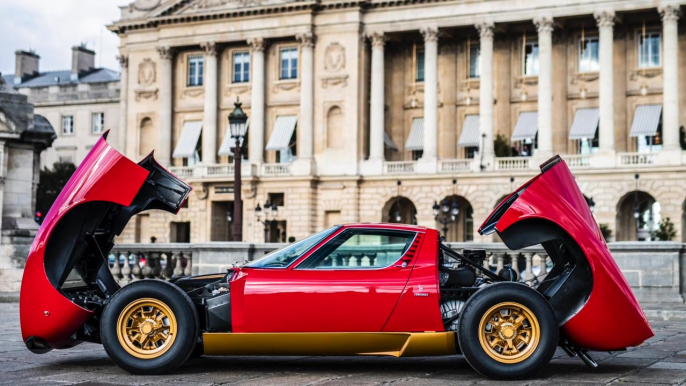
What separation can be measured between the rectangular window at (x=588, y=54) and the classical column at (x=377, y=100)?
11136 mm

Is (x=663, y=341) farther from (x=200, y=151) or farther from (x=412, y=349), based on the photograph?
(x=200, y=151)

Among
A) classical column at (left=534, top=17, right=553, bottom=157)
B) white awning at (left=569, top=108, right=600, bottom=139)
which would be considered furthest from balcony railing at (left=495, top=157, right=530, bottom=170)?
white awning at (left=569, top=108, right=600, bottom=139)

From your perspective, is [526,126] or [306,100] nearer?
[526,126]

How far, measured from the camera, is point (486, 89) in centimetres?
5606

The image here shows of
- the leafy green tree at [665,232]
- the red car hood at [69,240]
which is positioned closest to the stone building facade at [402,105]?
the leafy green tree at [665,232]

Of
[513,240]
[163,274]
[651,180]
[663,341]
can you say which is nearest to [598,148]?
[651,180]

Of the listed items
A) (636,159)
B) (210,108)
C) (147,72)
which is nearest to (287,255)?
(636,159)

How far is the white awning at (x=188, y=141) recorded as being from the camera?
6312cm

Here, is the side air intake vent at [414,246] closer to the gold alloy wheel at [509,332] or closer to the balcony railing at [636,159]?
the gold alloy wheel at [509,332]

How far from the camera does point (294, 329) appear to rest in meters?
9.16

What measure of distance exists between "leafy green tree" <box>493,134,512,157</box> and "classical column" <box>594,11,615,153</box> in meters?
5.23

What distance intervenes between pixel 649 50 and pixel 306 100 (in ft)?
63.2

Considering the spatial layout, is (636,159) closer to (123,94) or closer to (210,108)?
(210,108)

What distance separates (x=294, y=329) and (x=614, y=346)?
288 centimetres
